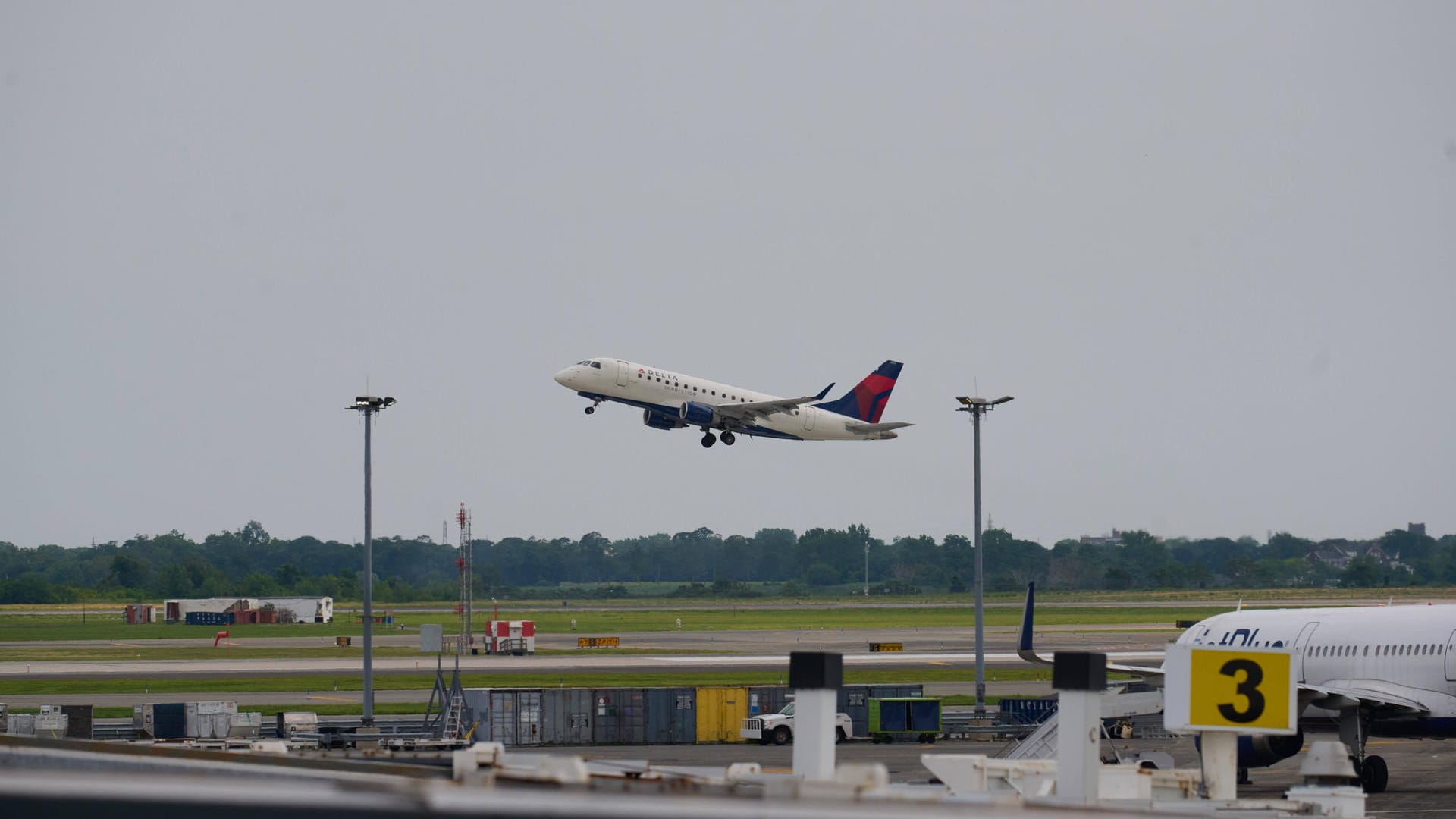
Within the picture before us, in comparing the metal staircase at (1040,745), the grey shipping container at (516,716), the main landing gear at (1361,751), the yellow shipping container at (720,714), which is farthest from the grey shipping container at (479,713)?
the main landing gear at (1361,751)

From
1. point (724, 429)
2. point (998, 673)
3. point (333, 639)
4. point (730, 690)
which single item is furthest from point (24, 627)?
point (730, 690)

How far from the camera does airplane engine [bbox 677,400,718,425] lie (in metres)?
91.9

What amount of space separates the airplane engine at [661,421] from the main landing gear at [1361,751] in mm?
52823

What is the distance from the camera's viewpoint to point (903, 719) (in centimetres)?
6462

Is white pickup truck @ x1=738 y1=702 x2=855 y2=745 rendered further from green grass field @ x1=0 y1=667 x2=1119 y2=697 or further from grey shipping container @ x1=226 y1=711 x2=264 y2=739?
green grass field @ x1=0 y1=667 x2=1119 y2=697

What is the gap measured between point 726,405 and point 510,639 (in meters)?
28.1

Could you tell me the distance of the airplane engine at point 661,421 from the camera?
92.4 metres

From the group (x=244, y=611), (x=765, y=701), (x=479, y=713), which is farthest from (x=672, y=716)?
(x=244, y=611)

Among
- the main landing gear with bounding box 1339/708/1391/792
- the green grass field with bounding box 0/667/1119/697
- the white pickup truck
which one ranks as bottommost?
the green grass field with bounding box 0/667/1119/697

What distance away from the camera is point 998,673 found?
310 feet

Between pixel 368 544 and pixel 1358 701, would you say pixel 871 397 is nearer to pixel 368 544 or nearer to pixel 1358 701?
pixel 368 544

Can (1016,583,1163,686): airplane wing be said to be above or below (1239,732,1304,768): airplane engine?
above

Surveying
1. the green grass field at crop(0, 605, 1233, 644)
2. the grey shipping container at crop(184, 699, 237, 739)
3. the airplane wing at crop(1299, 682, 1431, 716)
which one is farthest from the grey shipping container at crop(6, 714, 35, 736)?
the green grass field at crop(0, 605, 1233, 644)

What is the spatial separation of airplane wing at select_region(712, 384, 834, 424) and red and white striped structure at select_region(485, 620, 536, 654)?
2531 cm
